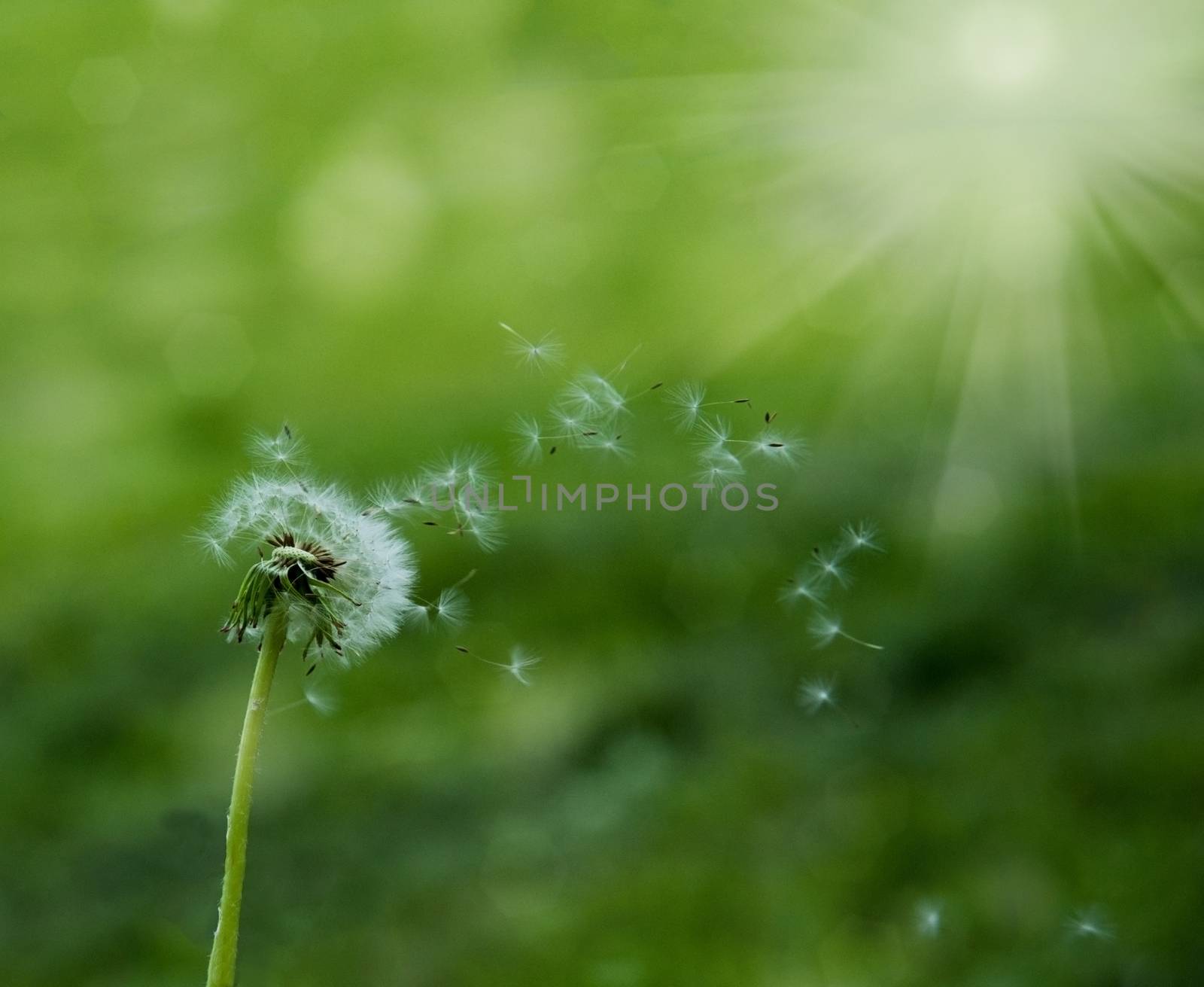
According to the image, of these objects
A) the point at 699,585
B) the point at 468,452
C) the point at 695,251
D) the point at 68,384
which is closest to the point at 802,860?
the point at 699,585

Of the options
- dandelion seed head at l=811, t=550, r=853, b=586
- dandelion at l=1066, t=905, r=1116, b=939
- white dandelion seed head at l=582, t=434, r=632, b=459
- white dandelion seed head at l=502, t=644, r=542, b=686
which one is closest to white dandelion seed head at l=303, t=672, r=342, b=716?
white dandelion seed head at l=502, t=644, r=542, b=686

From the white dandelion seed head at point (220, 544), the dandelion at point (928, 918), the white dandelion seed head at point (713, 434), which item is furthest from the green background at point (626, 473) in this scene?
the white dandelion seed head at point (220, 544)

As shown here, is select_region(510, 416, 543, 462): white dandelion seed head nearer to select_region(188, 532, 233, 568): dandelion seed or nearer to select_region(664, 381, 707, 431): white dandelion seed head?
select_region(664, 381, 707, 431): white dandelion seed head

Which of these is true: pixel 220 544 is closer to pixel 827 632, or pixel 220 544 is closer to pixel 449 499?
pixel 449 499

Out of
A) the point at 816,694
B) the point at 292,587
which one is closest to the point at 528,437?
the point at 816,694

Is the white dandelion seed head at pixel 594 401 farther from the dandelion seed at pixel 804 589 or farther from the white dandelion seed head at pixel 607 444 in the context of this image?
the dandelion seed at pixel 804 589
